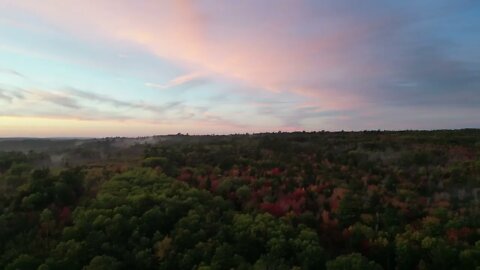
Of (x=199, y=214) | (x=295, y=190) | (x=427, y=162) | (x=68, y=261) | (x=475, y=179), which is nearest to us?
(x=68, y=261)

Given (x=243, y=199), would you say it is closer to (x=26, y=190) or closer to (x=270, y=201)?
(x=270, y=201)

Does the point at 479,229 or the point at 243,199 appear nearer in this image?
the point at 479,229

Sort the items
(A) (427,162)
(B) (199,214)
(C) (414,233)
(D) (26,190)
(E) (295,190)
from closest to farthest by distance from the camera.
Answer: (C) (414,233) < (B) (199,214) < (D) (26,190) < (E) (295,190) < (A) (427,162)

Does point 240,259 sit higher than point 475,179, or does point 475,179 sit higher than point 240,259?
point 475,179

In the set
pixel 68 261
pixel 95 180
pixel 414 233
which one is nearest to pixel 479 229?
pixel 414 233

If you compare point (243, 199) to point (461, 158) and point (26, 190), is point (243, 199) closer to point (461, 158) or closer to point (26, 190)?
point (26, 190)

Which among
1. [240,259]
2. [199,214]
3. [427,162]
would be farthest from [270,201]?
[427,162]
